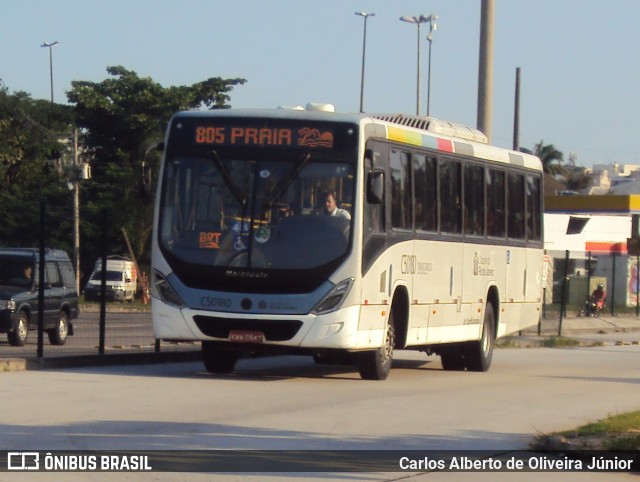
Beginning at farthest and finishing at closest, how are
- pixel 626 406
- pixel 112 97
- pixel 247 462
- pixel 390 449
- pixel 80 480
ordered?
pixel 112 97 → pixel 626 406 → pixel 390 449 → pixel 247 462 → pixel 80 480

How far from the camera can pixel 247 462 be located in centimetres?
961

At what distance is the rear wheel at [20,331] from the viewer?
80.2 feet

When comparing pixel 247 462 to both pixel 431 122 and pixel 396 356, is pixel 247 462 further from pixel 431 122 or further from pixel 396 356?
pixel 396 356

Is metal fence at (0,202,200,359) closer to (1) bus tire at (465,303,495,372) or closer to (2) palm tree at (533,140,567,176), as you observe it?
(1) bus tire at (465,303,495,372)

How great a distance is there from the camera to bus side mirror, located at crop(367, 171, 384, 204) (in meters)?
16.0

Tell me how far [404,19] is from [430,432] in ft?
155

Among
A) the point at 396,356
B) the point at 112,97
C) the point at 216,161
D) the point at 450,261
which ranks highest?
the point at 112,97

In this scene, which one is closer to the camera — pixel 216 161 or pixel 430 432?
pixel 430 432

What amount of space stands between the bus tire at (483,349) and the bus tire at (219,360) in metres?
4.56

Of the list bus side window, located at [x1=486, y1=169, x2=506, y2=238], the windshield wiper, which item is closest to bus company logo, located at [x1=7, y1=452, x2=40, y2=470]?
the windshield wiper

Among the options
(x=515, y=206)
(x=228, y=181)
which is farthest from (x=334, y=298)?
(x=515, y=206)

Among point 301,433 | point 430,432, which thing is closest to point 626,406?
point 430,432

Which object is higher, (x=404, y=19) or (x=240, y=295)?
(x=404, y=19)

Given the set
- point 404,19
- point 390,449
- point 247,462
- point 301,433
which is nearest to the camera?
point 247,462
